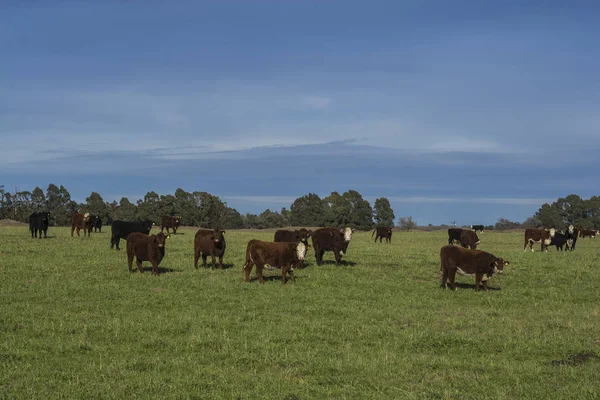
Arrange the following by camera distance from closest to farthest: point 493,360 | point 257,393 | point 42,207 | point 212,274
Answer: point 257,393 → point 493,360 → point 212,274 → point 42,207

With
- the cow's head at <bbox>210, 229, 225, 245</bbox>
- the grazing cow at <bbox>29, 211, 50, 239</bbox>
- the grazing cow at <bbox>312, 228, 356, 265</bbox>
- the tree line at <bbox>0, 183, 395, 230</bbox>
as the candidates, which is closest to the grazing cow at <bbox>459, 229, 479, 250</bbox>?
the grazing cow at <bbox>312, 228, 356, 265</bbox>

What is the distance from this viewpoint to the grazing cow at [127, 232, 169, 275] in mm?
22361

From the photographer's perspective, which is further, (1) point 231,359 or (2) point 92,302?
(2) point 92,302

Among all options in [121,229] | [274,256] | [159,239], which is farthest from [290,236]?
[121,229]

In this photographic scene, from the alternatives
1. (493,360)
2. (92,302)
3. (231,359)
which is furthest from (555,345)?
(92,302)

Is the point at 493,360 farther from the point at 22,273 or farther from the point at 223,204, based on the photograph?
the point at 223,204

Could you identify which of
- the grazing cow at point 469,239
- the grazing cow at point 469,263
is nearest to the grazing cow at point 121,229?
the grazing cow at point 469,263

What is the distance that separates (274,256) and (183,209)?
101283 mm

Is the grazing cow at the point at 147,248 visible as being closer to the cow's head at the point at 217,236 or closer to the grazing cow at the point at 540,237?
the cow's head at the point at 217,236

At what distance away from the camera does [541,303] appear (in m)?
19.2

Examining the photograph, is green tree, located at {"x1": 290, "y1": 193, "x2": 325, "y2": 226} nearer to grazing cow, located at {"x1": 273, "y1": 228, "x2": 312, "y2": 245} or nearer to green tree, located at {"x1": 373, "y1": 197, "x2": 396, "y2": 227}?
green tree, located at {"x1": 373, "y1": 197, "x2": 396, "y2": 227}

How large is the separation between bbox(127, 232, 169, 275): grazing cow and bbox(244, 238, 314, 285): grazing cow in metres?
3.77

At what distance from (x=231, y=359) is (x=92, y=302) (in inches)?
294

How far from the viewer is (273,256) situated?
2062cm
